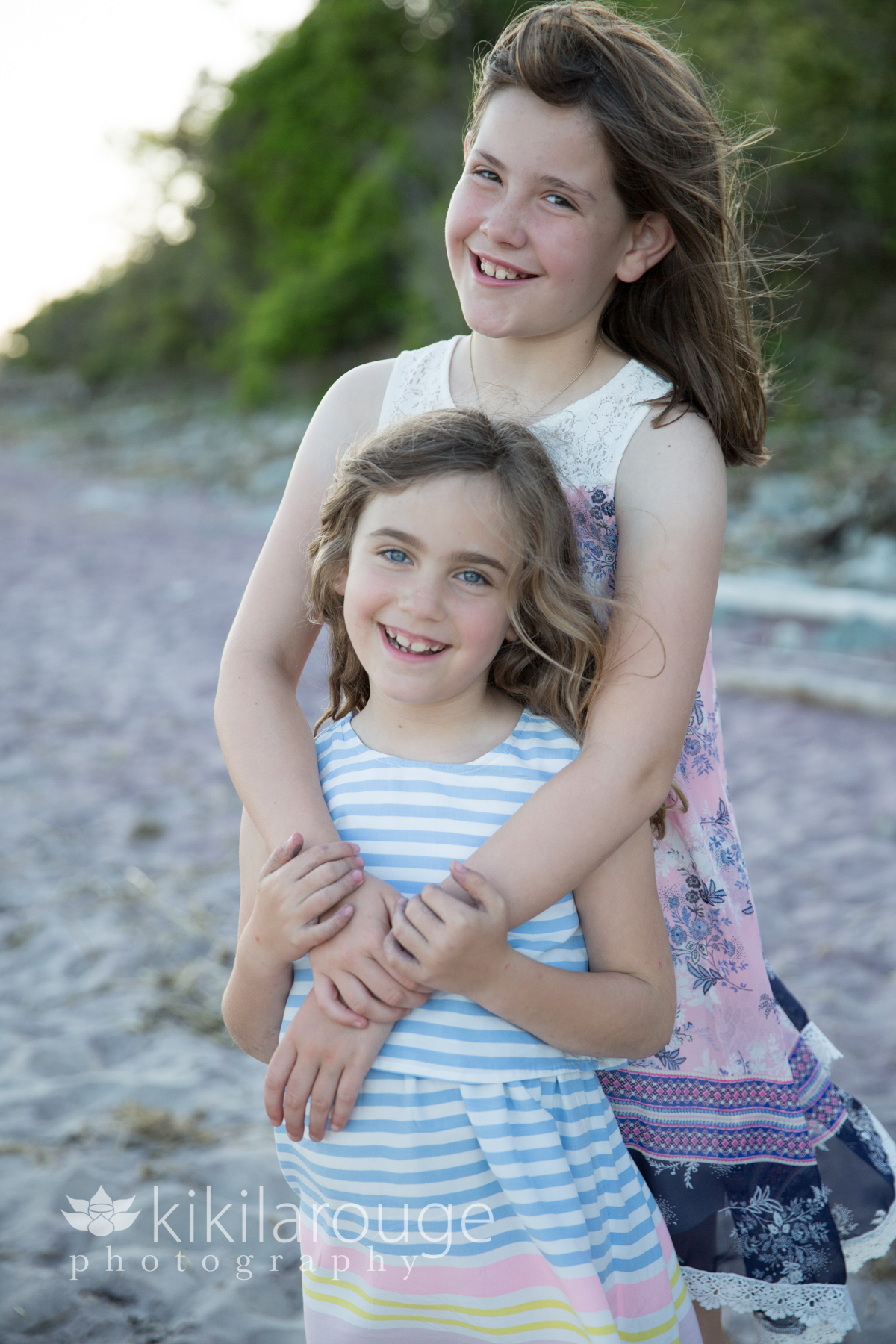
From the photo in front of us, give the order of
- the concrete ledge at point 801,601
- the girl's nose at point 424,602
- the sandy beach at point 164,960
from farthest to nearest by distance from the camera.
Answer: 1. the concrete ledge at point 801,601
2. the sandy beach at point 164,960
3. the girl's nose at point 424,602

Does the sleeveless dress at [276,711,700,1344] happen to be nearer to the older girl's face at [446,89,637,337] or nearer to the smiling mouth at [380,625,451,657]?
the smiling mouth at [380,625,451,657]

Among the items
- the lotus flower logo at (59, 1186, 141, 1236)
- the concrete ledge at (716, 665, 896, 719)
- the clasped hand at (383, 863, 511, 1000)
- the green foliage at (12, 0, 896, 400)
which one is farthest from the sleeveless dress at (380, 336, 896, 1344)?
the green foliage at (12, 0, 896, 400)

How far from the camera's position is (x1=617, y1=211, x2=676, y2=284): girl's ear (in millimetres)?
1611

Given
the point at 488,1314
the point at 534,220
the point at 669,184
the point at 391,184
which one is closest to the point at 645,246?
the point at 669,184

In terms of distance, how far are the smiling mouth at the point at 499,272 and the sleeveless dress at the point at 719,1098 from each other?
7.4 inches

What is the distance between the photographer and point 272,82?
916 inches

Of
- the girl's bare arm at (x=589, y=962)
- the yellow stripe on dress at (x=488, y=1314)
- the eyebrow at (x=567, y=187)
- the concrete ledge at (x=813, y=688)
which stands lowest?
the yellow stripe on dress at (x=488, y=1314)

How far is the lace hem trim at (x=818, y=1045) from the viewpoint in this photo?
6.25 ft

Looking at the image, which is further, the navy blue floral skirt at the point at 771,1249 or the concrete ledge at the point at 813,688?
the concrete ledge at the point at 813,688

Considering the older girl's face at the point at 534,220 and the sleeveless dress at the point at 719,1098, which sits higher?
the older girl's face at the point at 534,220

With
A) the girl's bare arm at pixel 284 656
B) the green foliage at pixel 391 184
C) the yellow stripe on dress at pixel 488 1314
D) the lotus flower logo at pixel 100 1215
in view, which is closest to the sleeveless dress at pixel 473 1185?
the yellow stripe on dress at pixel 488 1314

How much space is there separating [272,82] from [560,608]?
25394 mm

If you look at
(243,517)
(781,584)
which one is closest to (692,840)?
(781,584)

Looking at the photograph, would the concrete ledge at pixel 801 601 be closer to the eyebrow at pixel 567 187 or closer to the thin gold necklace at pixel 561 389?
the thin gold necklace at pixel 561 389
